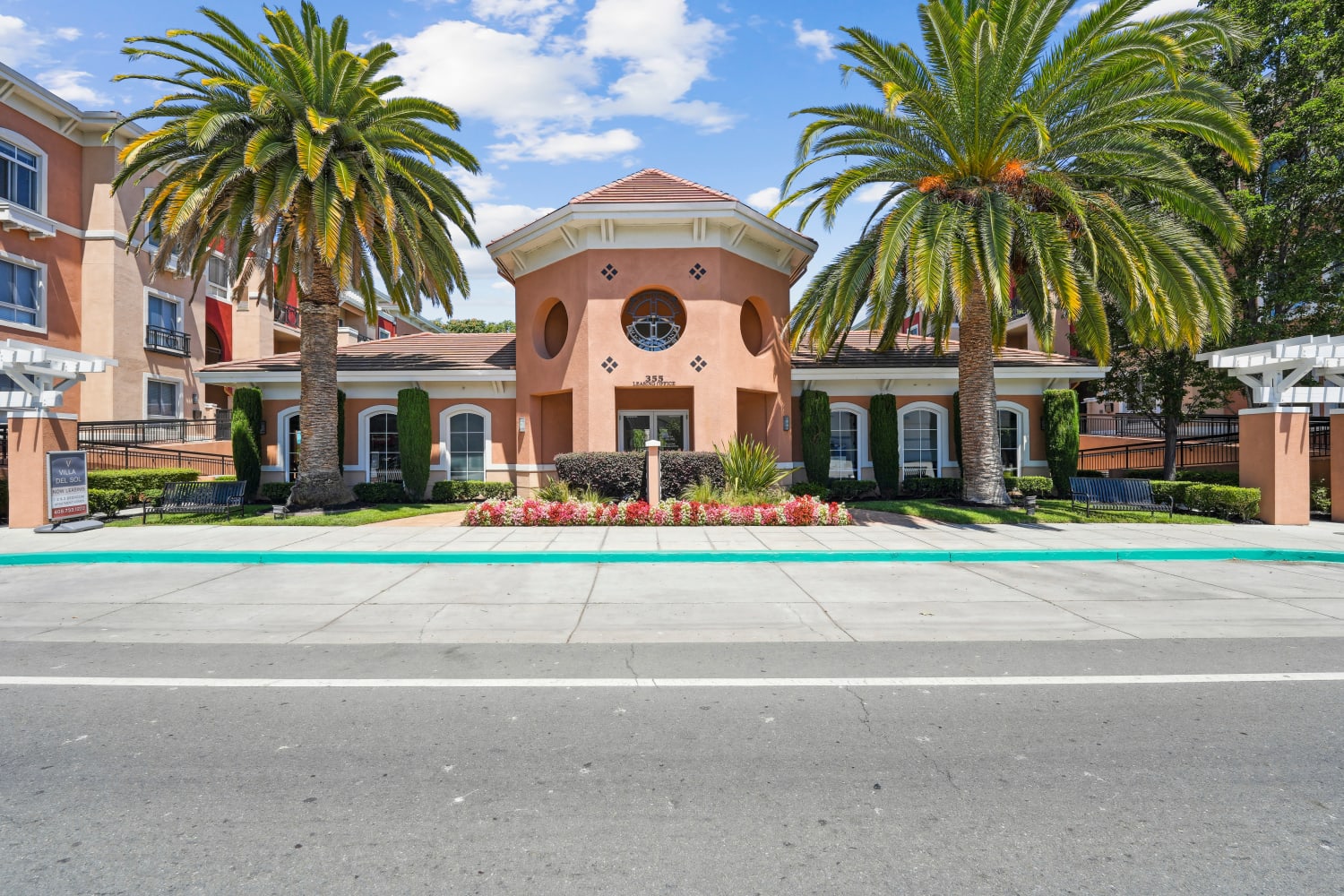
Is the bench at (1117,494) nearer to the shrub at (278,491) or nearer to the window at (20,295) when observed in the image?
the shrub at (278,491)

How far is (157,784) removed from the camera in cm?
372

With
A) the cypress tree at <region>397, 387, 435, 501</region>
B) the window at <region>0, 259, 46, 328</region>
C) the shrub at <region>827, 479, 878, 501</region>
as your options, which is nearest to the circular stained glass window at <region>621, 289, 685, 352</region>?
the shrub at <region>827, 479, 878, 501</region>

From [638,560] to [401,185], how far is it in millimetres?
11058

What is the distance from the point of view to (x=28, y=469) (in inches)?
550

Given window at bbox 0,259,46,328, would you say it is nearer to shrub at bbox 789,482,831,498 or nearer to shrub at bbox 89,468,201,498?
shrub at bbox 89,468,201,498

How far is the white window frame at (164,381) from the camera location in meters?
25.9

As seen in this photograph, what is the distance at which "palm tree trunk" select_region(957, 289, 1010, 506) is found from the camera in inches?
605

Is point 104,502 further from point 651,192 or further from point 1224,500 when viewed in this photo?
point 1224,500

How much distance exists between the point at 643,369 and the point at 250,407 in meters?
10.6

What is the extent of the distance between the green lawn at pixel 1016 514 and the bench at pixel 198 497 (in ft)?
45.8

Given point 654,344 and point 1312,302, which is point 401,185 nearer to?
point 654,344

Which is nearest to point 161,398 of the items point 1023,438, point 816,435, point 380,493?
point 380,493

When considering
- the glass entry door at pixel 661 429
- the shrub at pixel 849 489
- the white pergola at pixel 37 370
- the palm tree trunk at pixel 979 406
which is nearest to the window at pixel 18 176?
the white pergola at pixel 37 370

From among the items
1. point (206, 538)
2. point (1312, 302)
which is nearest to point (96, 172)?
point (206, 538)
